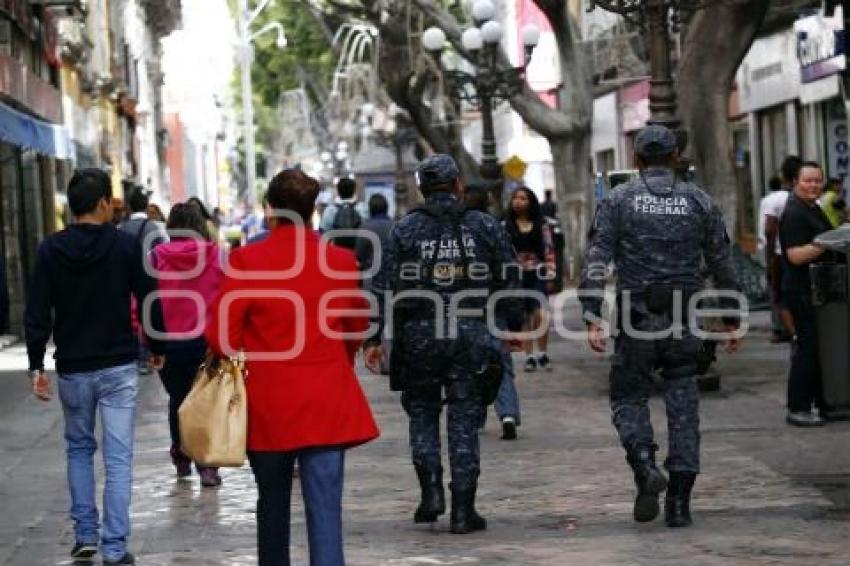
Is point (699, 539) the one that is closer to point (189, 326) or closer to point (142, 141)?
point (189, 326)

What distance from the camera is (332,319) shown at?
7812mm

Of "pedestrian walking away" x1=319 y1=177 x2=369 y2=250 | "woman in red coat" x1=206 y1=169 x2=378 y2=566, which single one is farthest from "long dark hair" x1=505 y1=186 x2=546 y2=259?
"woman in red coat" x1=206 y1=169 x2=378 y2=566

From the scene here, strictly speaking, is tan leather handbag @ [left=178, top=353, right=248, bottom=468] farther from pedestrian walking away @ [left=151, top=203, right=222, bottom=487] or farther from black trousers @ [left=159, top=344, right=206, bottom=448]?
black trousers @ [left=159, top=344, right=206, bottom=448]

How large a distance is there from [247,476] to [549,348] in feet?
36.5

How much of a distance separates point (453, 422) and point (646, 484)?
38.5 inches

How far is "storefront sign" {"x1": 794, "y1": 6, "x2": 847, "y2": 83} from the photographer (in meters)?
32.7

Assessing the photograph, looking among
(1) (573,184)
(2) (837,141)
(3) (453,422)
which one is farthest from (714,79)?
(1) (573,184)

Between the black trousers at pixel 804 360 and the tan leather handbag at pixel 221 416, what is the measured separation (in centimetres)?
684

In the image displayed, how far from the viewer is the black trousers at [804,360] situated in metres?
14.0

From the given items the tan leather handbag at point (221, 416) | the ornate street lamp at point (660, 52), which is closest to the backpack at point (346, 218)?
the ornate street lamp at point (660, 52)

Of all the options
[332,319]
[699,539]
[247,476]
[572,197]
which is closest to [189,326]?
[247,476]

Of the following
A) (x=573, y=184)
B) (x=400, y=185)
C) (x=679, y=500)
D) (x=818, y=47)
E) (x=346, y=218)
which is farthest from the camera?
(x=400, y=185)

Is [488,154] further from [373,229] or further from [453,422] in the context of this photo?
[453,422]

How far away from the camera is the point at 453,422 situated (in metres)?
10.6
